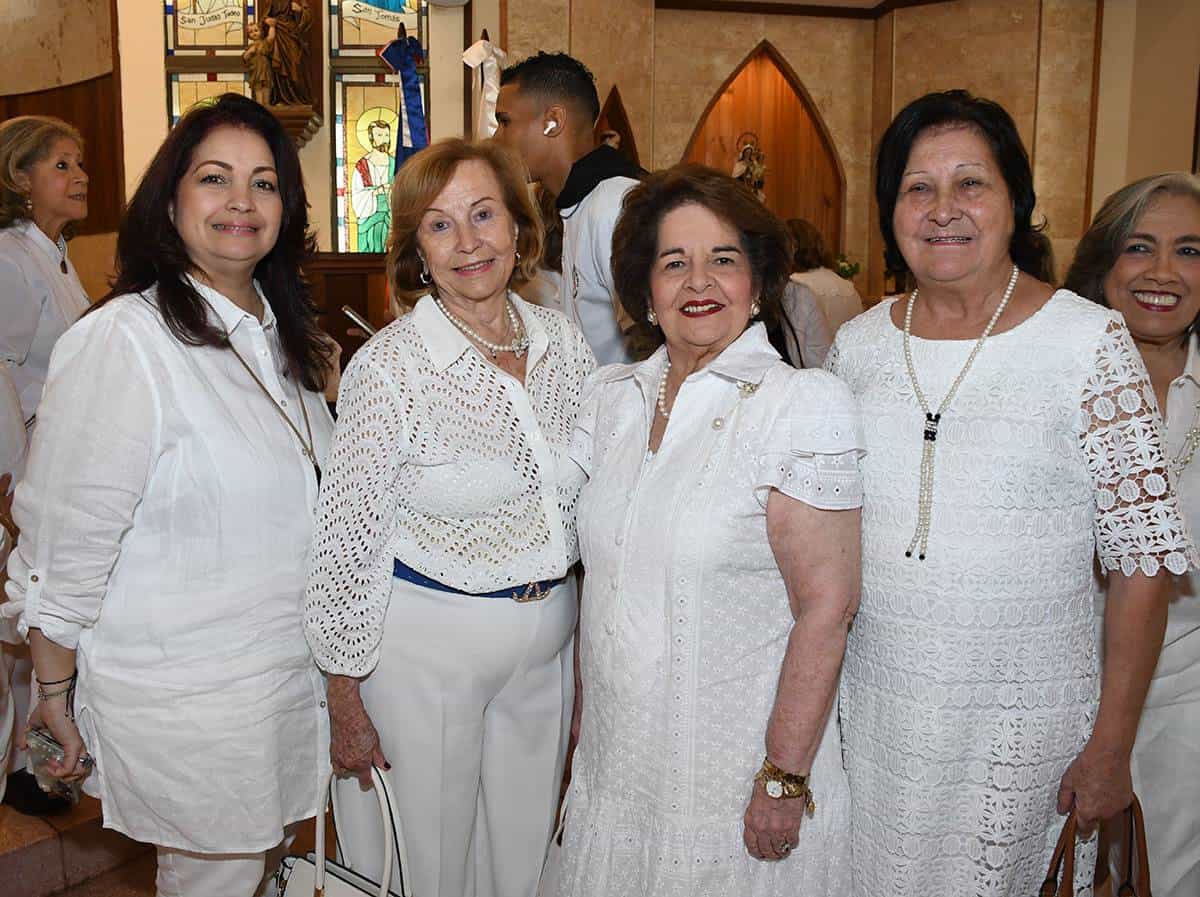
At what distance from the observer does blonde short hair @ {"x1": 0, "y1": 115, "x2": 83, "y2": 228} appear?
3.76m

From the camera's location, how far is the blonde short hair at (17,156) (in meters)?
3.76

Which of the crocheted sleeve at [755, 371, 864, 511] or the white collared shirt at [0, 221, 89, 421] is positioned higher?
the white collared shirt at [0, 221, 89, 421]

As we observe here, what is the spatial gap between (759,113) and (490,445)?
32.0 ft

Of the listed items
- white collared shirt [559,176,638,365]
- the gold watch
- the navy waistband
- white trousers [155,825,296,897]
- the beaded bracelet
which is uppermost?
white collared shirt [559,176,638,365]

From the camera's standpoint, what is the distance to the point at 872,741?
1.93 meters

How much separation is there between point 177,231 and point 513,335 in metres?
0.68

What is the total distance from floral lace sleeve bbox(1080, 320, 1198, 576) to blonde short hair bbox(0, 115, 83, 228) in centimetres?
359

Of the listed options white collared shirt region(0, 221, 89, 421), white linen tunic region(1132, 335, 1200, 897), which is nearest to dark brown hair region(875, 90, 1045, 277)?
white linen tunic region(1132, 335, 1200, 897)

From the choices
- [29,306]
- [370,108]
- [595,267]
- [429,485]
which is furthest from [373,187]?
[429,485]

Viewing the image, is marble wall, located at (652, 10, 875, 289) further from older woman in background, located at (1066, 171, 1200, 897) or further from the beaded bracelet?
the beaded bracelet

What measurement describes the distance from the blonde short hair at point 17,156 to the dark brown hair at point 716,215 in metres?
2.77

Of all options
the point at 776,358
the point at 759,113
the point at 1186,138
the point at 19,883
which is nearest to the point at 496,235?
the point at 776,358

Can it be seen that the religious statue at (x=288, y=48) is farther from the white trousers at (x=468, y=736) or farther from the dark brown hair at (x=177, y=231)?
the white trousers at (x=468, y=736)

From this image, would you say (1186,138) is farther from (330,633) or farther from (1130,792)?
(330,633)
